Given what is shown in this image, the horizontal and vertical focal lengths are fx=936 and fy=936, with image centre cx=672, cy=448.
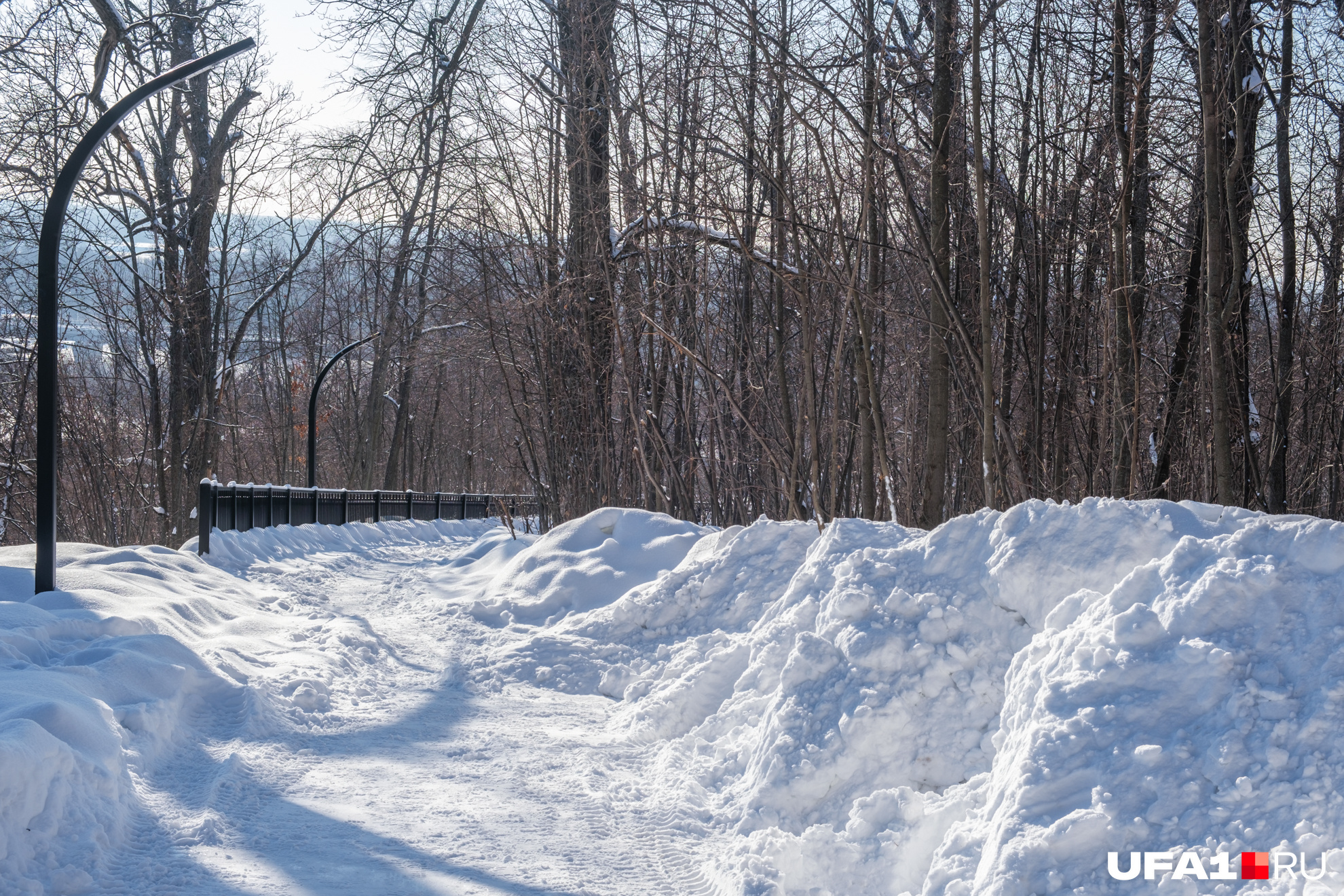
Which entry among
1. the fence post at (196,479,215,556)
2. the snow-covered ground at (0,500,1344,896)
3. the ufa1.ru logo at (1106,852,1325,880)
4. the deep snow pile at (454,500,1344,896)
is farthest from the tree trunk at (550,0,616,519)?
the ufa1.ru logo at (1106,852,1325,880)

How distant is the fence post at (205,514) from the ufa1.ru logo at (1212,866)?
12114 mm

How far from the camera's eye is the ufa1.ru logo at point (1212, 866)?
7.23ft

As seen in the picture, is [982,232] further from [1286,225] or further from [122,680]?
[122,680]

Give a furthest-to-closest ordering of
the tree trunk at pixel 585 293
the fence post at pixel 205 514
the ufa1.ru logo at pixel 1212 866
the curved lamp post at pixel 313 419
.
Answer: the curved lamp post at pixel 313 419, the tree trunk at pixel 585 293, the fence post at pixel 205 514, the ufa1.ru logo at pixel 1212 866

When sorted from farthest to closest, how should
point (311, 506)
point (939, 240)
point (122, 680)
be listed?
1. point (311, 506)
2. point (939, 240)
3. point (122, 680)

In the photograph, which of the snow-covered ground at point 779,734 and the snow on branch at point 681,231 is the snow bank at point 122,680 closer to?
the snow-covered ground at point 779,734

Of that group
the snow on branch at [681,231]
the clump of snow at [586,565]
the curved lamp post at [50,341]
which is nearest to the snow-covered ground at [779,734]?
the curved lamp post at [50,341]

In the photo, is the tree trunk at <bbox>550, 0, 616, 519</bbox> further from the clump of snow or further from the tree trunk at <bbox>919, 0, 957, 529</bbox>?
the tree trunk at <bbox>919, 0, 957, 529</bbox>

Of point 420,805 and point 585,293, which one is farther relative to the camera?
point 585,293

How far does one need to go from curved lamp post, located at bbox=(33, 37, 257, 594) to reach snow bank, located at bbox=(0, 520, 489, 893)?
38cm

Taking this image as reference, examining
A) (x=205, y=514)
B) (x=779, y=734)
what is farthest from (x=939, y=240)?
(x=205, y=514)

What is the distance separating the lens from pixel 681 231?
10383mm

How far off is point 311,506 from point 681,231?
1275 centimetres

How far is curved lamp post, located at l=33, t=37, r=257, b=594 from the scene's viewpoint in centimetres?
664
